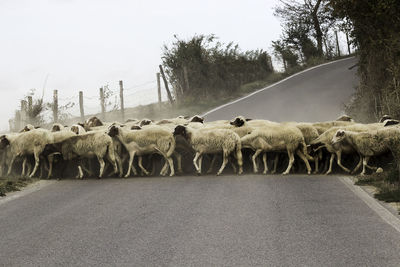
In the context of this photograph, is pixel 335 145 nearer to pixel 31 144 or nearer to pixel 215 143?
pixel 215 143

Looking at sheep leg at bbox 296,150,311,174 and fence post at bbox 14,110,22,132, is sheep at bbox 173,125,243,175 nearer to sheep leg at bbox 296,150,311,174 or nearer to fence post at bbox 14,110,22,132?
sheep leg at bbox 296,150,311,174

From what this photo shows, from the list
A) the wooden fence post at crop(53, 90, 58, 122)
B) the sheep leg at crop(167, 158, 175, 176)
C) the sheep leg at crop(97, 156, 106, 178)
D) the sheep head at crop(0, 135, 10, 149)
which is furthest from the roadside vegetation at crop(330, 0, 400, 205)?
the wooden fence post at crop(53, 90, 58, 122)

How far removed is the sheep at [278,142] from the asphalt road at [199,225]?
0.93m

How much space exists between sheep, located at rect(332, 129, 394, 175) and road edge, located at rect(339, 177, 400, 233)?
1052 millimetres

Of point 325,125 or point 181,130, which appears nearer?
point 181,130

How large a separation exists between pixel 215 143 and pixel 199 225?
20.6 feet

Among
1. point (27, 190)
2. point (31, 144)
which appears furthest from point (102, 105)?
point (27, 190)

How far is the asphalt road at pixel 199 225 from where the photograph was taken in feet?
25.0

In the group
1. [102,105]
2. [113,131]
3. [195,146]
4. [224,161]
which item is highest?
[102,105]

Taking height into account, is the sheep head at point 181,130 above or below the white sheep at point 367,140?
above

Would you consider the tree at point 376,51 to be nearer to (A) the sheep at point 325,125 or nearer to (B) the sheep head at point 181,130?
(A) the sheep at point 325,125

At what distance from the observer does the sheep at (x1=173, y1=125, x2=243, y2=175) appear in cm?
1530

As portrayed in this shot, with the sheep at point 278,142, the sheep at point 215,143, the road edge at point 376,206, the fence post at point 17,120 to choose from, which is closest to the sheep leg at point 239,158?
the sheep at point 215,143

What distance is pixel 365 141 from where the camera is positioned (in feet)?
46.9
